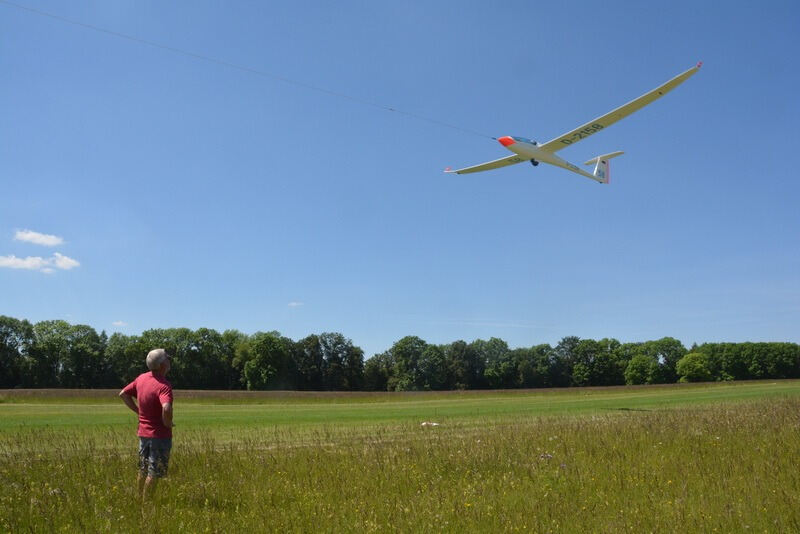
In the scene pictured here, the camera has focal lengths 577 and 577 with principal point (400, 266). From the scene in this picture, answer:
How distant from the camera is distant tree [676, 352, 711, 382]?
13638 cm

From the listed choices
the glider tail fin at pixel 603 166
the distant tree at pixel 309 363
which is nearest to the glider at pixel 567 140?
the glider tail fin at pixel 603 166

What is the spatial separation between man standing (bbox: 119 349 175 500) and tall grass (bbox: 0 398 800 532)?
1.09ft

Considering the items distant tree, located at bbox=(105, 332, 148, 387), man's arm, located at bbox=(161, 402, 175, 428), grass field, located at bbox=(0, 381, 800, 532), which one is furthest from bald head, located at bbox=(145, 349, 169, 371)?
distant tree, located at bbox=(105, 332, 148, 387)

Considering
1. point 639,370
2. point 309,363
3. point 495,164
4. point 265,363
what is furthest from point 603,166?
point 639,370

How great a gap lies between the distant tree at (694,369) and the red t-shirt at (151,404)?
149295 millimetres

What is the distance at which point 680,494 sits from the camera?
7617mm

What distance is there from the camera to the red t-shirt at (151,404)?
7293 mm

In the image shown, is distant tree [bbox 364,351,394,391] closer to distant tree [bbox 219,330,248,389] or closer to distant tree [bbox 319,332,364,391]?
distant tree [bbox 319,332,364,391]

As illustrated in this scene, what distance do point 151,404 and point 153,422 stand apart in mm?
257

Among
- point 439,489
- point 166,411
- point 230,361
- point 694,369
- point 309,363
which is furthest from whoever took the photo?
Result: point 694,369

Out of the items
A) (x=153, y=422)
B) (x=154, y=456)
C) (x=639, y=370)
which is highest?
(x=153, y=422)

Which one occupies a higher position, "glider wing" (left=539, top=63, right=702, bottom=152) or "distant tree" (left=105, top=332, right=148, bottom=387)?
"glider wing" (left=539, top=63, right=702, bottom=152)

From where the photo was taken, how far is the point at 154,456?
731cm

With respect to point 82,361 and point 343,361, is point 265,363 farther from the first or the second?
point 82,361
